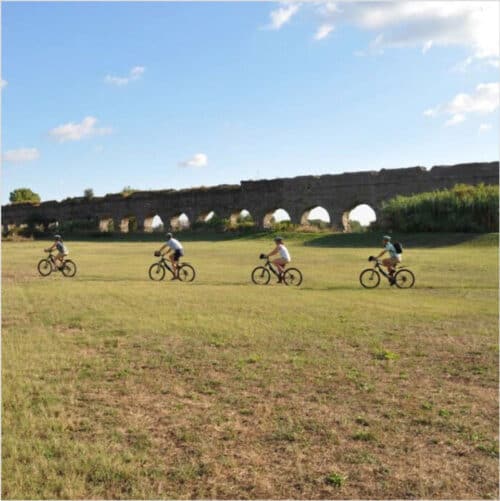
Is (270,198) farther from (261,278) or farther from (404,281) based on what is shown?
(404,281)

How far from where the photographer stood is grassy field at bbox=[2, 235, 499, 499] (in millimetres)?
4219

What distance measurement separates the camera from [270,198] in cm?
4197

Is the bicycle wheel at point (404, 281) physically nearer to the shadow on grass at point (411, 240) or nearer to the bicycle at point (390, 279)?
the bicycle at point (390, 279)

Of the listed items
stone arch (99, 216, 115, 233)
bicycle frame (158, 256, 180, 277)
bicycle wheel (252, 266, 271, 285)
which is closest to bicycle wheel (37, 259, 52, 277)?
bicycle frame (158, 256, 180, 277)

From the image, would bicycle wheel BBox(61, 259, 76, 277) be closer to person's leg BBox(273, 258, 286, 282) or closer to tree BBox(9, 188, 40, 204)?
person's leg BBox(273, 258, 286, 282)

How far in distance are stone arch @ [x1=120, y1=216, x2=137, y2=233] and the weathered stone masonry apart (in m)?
0.09

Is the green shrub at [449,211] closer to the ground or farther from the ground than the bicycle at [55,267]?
farther from the ground

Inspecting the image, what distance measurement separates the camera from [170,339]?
8.42m

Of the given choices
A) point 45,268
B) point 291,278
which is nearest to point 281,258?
point 291,278

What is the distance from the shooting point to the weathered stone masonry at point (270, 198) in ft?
117

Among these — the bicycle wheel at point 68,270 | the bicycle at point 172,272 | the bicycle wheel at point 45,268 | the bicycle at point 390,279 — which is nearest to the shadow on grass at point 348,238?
the bicycle at point 390,279

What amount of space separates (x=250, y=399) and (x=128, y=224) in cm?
4714

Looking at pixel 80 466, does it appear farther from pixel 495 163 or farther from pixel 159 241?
pixel 159 241

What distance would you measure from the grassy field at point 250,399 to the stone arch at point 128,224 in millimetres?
39398
